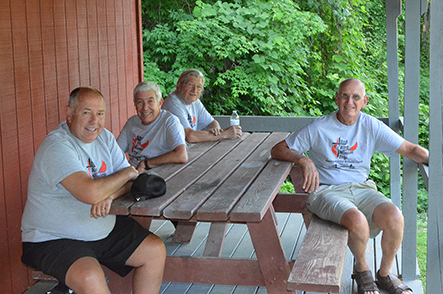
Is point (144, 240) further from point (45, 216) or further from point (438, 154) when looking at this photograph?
point (438, 154)

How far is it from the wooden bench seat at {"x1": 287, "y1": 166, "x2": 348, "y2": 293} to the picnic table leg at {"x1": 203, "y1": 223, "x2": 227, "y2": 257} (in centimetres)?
83

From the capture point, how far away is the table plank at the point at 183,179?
218cm

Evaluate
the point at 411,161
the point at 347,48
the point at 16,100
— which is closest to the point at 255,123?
the point at 411,161

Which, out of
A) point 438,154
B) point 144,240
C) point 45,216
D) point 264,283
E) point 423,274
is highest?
point 438,154

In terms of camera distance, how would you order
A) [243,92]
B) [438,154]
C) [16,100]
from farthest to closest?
[243,92]
[16,100]
[438,154]

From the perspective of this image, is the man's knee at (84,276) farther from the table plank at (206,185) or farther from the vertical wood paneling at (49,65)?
the vertical wood paneling at (49,65)

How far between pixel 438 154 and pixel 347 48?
7.78 m

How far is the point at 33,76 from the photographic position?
10.3 feet

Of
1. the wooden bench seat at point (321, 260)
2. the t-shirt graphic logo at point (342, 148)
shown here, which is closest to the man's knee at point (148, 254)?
the wooden bench seat at point (321, 260)

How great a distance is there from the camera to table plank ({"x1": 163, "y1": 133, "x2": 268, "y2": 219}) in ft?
7.05

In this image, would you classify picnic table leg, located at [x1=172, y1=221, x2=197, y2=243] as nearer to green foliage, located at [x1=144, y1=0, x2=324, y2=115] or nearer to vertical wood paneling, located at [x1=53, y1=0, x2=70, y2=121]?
vertical wood paneling, located at [x1=53, y1=0, x2=70, y2=121]

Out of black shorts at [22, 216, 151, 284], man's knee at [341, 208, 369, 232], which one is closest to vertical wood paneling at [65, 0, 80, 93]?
black shorts at [22, 216, 151, 284]

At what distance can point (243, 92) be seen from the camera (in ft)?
28.7

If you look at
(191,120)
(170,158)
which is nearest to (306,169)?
(170,158)
